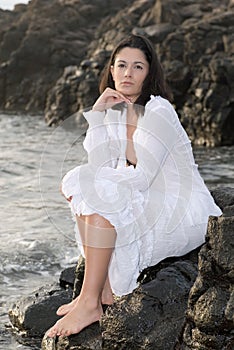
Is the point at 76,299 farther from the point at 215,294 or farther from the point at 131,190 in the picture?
the point at 215,294

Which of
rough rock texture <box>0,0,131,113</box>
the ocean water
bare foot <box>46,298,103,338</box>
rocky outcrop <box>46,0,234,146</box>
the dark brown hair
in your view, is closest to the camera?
bare foot <box>46,298,103,338</box>

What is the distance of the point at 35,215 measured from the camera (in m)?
10.7

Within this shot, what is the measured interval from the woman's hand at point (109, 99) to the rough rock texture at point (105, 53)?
50.3ft

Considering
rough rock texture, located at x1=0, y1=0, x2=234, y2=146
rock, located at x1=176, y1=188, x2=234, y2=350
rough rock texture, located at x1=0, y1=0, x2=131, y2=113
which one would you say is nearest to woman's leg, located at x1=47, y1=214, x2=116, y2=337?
rock, located at x1=176, y1=188, x2=234, y2=350

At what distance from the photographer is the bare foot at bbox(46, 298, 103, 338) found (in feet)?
14.8

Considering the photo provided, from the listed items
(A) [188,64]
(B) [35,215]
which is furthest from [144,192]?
(A) [188,64]

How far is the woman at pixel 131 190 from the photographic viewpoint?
432cm

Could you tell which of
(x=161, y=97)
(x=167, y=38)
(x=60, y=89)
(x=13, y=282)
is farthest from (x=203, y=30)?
(x=161, y=97)

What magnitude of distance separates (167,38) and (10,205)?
702 inches

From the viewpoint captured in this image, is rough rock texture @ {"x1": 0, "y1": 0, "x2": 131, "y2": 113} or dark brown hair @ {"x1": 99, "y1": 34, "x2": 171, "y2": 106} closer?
dark brown hair @ {"x1": 99, "y1": 34, "x2": 171, "y2": 106}

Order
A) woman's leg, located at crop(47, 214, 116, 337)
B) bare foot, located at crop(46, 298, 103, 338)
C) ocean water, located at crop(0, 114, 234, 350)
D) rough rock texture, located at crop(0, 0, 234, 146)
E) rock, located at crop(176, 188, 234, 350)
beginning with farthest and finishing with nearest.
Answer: rough rock texture, located at crop(0, 0, 234, 146) → ocean water, located at crop(0, 114, 234, 350) → bare foot, located at crop(46, 298, 103, 338) → woman's leg, located at crop(47, 214, 116, 337) → rock, located at crop(176, 188, 234, 350)

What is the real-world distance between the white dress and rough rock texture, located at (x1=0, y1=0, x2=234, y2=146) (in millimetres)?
15488

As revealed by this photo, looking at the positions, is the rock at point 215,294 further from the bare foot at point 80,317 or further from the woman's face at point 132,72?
the woman's face at point 132,72

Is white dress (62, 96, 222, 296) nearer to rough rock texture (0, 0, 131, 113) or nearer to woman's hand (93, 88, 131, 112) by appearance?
woman's hand (93, 88, 131, 112)
